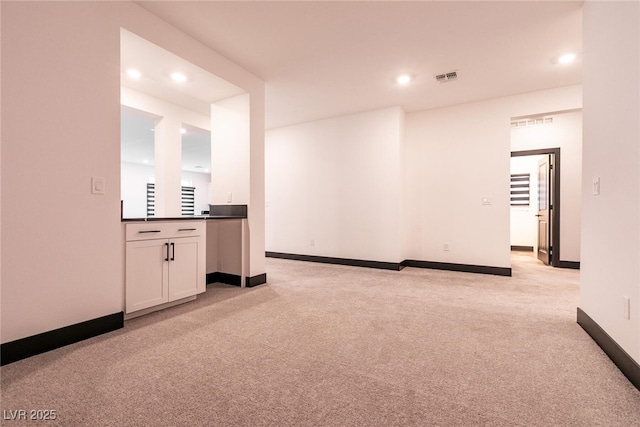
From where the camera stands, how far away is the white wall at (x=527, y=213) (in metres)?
7.22

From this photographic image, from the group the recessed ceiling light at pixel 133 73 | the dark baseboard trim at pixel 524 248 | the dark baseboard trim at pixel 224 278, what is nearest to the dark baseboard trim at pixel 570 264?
the dark baseboard trim at pixel 524 248

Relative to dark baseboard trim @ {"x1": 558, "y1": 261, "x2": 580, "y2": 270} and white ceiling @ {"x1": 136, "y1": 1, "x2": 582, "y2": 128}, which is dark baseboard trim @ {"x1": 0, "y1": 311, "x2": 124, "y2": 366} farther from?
dark baseboard trim @ {"x1": 558, "y1": 261, "x2": 580, "y2": 270}

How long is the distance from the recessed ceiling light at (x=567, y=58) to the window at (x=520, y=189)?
457 cm

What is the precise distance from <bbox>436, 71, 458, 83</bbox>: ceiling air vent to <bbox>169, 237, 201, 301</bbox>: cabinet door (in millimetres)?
3633

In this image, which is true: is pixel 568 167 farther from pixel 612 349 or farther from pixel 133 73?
pixel 133 73

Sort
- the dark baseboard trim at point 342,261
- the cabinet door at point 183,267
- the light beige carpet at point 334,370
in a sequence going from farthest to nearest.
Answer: the dark baseboard trim at point 342,261 → the cabinet door at point 183,267 → the light beige carpet at point 334,370

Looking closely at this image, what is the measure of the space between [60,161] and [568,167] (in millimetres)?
6753

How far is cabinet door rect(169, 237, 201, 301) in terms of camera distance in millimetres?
2924

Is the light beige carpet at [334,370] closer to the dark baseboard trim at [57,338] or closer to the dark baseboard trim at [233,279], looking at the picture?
the dark baseboard trim at [57,338]

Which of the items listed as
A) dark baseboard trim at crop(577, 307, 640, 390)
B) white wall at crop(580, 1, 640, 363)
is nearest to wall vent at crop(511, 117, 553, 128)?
white wall at crop(580, 1, 640, 363)

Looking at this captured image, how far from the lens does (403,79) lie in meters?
3.94

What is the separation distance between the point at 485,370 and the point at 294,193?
4.66 meters

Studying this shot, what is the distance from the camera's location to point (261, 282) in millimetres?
3932

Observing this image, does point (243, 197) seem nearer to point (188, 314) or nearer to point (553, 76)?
point (188, 314)
